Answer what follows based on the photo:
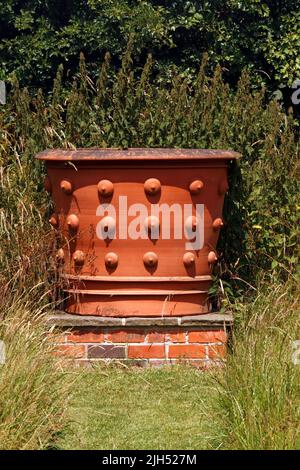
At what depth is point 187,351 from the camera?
5.80m

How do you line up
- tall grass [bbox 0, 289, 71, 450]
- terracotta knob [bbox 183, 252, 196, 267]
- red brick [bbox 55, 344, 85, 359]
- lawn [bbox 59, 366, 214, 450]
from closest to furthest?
tall grass [bbox 0, 289, 71, 450]
lawn [bbox 59, 366, 214, 450]
red brick [bbox 55, 344, 85, 359]
terracotta knob [bbox 183, 252, 196, 267]

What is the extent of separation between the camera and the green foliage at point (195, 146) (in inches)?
254

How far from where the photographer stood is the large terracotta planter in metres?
5.79

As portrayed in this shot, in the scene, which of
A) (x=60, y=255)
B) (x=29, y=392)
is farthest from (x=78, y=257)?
(x=29, y=392)

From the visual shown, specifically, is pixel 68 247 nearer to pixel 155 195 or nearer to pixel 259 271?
pixel 155 195

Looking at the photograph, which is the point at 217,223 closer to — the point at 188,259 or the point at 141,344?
the point at 188,259

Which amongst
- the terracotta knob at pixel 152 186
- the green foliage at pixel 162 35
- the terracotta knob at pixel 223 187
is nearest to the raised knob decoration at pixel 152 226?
the terracotta knob at pixel 152 186

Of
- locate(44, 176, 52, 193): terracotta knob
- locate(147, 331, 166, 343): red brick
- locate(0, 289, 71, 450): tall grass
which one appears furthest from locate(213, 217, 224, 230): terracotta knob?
locate(0, 289, 71, 450): tall grass

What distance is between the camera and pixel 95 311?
5.93 meters

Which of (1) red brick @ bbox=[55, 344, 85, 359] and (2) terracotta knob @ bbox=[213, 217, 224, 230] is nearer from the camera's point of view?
(1) red brick @ bbox=[55, 344, 85, 359]

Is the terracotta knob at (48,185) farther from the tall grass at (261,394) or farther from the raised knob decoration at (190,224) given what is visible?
the tall grass at (261,394)

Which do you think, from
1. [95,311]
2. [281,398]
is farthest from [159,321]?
[281,398]

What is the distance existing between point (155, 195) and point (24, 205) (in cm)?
102

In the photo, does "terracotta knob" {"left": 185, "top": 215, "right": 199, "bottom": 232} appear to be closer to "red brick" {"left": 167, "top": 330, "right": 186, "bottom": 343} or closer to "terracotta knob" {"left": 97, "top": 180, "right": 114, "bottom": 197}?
"terracotta knob" {"left": 97, "top": 180, "right": 114, "bottom": 197}
